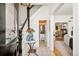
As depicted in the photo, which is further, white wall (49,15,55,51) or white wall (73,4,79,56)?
white wall (49,15,55,51)

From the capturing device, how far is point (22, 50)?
6.71 feet

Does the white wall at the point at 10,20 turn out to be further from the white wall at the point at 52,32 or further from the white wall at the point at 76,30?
the white wall at the point at 76,30

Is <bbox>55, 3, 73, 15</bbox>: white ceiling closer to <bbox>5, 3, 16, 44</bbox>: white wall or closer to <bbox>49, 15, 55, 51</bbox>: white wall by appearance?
<bbox>49, 15, 55, 51</bbox>: white wall

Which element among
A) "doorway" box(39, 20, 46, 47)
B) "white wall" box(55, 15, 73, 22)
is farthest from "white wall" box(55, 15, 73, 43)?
"doorway" box(39, 20, 46, 47)

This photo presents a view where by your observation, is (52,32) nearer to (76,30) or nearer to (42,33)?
(42,33)

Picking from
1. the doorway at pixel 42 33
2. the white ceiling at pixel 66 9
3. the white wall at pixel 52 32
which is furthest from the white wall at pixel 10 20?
the white ceiling at pixel 66 9

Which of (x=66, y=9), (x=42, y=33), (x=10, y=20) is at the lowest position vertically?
(x=42, y=33)

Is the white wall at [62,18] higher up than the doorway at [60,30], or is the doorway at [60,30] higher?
the white wall at [62,18]

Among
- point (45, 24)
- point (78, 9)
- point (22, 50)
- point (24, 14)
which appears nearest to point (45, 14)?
point (45, 24)

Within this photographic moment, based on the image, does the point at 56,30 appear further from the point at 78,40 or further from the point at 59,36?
the point at 78,40

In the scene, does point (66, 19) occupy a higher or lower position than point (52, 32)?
higher

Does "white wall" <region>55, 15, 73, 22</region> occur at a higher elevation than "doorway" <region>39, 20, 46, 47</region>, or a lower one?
higher

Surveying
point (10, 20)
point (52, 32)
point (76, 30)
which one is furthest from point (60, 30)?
point (10, 20)

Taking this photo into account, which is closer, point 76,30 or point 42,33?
point 76,30
